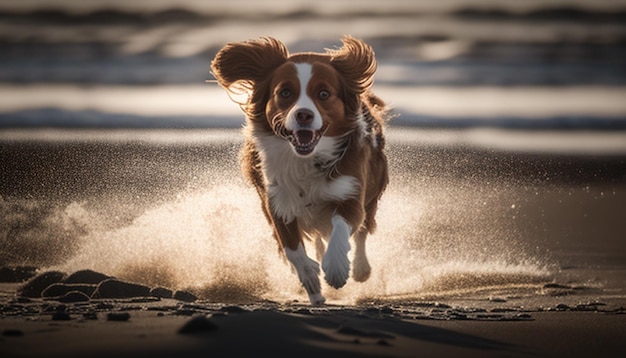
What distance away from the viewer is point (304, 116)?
31.4 feet

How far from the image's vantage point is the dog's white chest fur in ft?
33.7

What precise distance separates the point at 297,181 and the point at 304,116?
99 centimetres

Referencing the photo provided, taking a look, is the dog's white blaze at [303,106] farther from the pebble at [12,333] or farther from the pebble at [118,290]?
the pebble at [12,333]

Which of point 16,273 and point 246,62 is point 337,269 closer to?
point 246,62

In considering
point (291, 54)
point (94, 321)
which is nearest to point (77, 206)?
point (291, 54)

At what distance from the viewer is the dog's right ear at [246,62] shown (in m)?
10.8

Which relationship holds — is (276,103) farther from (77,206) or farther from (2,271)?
(77,206)

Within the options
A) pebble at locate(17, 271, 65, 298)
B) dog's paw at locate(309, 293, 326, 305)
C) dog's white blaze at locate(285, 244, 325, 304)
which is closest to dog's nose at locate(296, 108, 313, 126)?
dog's white blaze at locate(285, 244, 325, 304)

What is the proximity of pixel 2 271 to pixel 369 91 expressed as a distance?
4851 mm


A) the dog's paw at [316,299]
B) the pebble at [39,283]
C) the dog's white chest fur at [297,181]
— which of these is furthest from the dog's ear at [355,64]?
the pebble at [39,283]

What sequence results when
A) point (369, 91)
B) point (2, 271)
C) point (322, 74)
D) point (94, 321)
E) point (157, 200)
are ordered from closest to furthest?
point (94, 321)
point (322, 74)
point (369, 91)
point (2, 271)
point (157, 200)

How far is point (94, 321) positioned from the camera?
24.3ft

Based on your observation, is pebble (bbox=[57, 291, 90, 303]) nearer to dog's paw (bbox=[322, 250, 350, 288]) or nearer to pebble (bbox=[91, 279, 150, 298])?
pebble (bbox=[91, 279, 150, 298])

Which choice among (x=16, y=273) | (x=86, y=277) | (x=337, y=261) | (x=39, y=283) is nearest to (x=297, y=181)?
(x=337, y=261)
